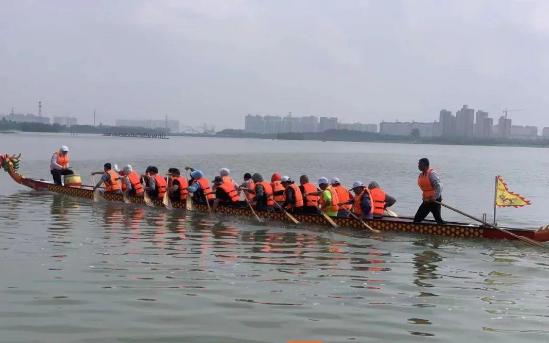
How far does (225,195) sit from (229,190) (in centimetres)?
20

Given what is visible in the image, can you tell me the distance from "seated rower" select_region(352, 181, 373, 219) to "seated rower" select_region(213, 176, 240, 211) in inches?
162

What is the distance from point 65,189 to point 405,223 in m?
14.6

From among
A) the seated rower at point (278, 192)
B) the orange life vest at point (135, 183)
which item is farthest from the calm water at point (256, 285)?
the orange life vest at point (135, 183)

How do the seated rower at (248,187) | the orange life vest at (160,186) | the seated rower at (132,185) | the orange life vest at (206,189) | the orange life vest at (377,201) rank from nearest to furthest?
the orange life vest at (377,201)
the seated rower at (248,187)
the orange life vest at (206,189)
the orange life vest at (160,186)
the seated rower at (132,185)

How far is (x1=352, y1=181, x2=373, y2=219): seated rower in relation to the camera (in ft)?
53.7

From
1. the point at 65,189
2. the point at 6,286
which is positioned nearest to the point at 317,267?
the point at 6,286

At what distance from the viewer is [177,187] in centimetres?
2039

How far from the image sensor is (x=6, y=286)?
383 inches

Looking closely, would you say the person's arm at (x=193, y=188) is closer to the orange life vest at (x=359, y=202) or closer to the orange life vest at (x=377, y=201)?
the orange life vest at (x=359, y=202)

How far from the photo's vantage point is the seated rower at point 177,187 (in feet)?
66.8

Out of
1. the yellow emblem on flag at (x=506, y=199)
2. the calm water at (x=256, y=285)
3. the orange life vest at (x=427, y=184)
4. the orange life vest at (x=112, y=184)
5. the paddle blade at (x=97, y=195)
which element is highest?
the orange life vest at (x=427, y=184)

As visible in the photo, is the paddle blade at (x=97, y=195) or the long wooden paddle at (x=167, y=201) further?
the paddle blade at (x=97, y=195)

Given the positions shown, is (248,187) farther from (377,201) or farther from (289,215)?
(377,201)

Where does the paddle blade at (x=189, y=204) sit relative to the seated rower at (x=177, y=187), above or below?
below
